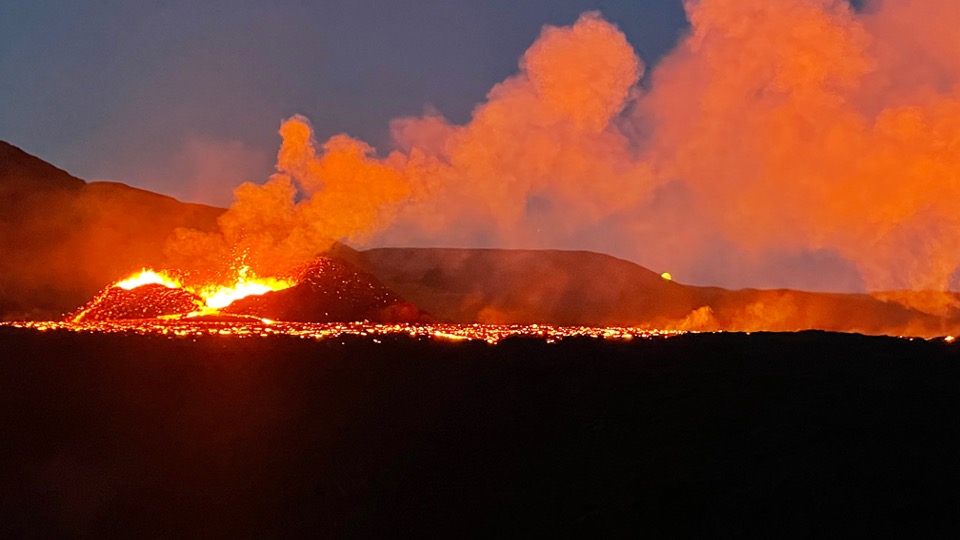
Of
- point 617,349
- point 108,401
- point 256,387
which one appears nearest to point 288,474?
point 256,387

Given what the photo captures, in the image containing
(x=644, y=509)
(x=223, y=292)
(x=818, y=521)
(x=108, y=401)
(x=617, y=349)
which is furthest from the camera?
(x=223, y=292)

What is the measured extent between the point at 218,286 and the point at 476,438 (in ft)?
59.7

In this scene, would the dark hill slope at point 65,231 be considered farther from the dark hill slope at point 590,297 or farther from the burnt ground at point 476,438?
the burnt ground at point 476,438

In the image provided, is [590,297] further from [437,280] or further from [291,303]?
[291,303]

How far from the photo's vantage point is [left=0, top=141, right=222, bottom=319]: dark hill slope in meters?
46.6

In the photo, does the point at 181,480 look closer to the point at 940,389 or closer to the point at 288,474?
the point at 288,474

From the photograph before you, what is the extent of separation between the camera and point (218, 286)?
28.4 metres

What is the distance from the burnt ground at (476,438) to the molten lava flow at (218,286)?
1095 cm

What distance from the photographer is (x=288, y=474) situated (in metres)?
12.1

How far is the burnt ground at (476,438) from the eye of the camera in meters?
10.4

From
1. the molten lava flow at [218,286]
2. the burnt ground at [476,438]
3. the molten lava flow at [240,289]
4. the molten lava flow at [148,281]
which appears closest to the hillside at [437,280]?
the molten lava flow at [240,289]

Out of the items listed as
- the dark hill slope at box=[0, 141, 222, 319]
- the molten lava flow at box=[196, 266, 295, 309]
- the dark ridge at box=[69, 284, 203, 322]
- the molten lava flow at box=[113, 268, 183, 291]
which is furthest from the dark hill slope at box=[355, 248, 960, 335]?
the dark ridge at box=[69, 284, 203, 322]

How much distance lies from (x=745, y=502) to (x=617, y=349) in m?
5.01

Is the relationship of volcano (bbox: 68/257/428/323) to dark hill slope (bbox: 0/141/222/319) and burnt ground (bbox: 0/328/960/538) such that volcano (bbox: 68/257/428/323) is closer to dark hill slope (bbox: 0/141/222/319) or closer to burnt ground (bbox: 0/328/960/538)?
burnt ground (bbox: 0/328/960/538)
